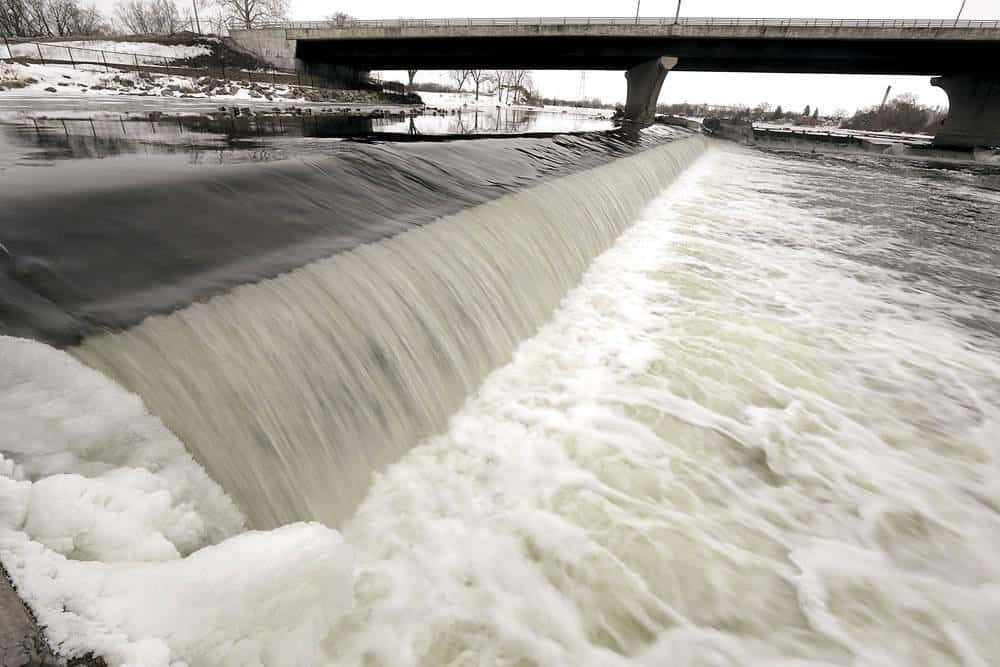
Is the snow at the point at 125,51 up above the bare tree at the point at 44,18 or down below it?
below

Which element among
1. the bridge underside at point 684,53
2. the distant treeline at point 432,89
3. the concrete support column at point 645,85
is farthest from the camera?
the distant treeline at point 432,89

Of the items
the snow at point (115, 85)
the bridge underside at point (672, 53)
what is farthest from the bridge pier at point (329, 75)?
the snow at point (115, 85)

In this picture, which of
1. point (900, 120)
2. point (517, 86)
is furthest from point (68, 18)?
point (900, 120)

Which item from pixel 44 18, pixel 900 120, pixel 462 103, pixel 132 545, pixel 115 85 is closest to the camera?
pixel 132 545

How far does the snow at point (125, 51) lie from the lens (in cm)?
3847

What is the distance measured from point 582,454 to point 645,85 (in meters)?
41.1

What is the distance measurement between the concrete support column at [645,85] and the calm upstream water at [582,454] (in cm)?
3483

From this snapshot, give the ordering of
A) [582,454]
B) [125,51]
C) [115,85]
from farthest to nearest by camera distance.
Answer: [125,51], [115,85], [582,454]

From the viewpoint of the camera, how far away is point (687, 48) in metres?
32.6

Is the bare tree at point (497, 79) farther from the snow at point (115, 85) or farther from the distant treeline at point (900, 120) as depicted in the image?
the snow at point (115, 85)

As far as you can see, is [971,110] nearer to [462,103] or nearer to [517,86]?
[462,103]

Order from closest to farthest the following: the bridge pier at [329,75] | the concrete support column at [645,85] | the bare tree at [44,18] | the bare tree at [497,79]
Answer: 1. the concrete support column at [645,85]
2. the bridge pier at [329,75]
3. the bare tree at [44,18]
4. the bare tree at [497,79]

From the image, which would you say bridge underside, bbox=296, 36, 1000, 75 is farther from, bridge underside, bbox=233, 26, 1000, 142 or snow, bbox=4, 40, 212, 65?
snow, bbox=4, 40, 212, 65

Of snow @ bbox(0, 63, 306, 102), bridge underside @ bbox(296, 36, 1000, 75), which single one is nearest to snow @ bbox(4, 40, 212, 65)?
bridge underside @ bbox(296, 36, 1000, 75)
